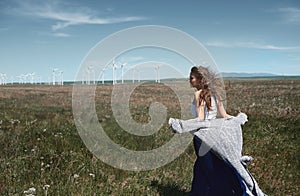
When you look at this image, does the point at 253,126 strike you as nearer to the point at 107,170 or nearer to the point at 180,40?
the point at 107,170

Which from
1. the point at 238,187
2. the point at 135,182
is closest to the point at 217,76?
the point at 238,187

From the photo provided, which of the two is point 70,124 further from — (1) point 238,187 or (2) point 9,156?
(1) point 238,187

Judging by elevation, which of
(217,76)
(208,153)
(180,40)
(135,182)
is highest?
(180,40)

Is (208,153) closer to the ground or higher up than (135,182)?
higher up

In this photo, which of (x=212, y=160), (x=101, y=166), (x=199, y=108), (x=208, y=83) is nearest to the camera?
(x=199, y=108)

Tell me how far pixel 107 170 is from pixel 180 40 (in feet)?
9.85

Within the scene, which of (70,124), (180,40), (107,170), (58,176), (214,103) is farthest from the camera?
(70,124)

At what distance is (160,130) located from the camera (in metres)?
10.6

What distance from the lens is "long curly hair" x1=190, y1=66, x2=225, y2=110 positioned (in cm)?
575

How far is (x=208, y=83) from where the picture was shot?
584cm

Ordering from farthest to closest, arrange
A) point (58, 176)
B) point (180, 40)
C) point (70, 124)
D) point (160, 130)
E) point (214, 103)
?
point (70, 124), point (160, 130), point (58, 176), point (214, 103), point (180, 40)

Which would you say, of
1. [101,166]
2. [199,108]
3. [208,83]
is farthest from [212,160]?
[101,166]

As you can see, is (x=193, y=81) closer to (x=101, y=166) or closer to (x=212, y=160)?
(x=212, y=160)

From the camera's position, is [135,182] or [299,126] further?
[299,126]
